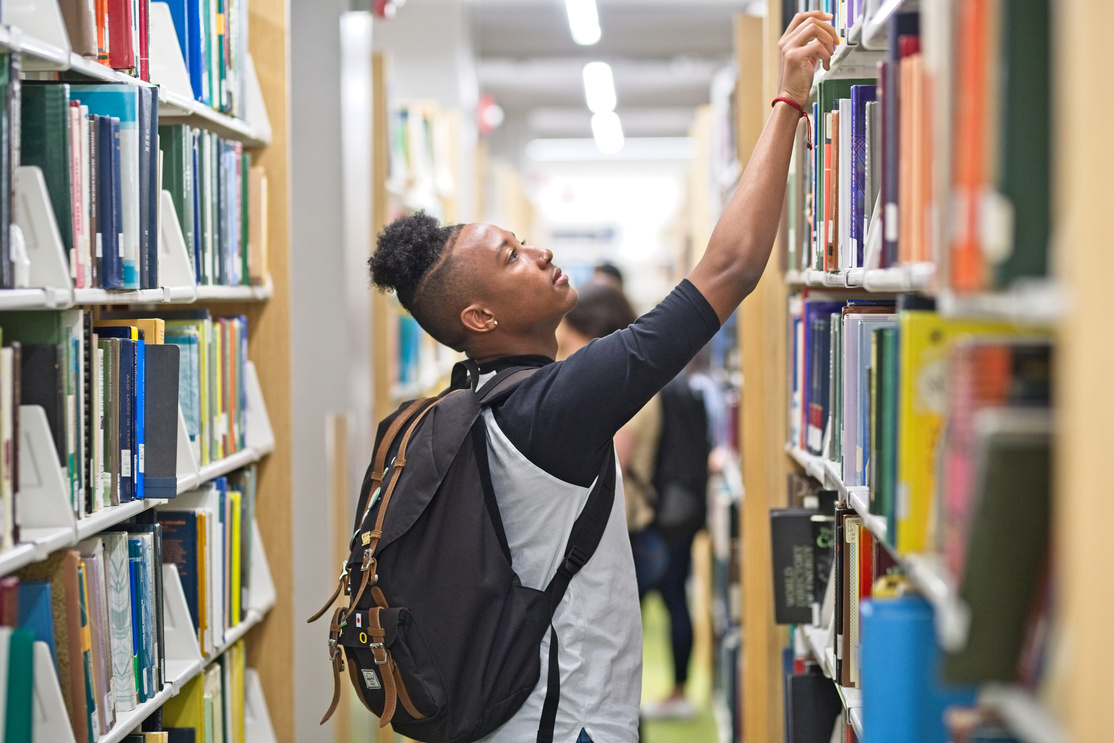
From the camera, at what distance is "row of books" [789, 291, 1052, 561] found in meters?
1.00

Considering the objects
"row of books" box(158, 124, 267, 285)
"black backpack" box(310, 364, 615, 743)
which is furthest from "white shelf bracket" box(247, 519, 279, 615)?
"black backpack" box(310, 364, 615, 743)

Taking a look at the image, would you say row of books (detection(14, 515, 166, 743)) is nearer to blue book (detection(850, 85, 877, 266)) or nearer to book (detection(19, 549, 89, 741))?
book (detection(19, 549, 89, 741))

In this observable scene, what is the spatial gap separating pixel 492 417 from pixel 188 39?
1103 mm

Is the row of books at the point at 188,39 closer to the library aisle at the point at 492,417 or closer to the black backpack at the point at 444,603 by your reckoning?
the library aisle at the point at 492,417

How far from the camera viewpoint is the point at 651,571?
12.9ft

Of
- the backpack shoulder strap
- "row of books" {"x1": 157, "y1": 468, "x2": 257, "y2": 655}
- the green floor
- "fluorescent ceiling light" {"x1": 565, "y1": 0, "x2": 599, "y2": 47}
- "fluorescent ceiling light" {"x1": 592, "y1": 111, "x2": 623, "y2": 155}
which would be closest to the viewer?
the backpack shoulder strap

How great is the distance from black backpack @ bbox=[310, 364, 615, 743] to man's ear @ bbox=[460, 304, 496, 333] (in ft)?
0.61

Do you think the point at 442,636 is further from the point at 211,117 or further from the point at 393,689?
the point at 211,117

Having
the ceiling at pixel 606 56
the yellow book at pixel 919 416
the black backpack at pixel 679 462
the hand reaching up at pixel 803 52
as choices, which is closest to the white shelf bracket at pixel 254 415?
the hand reaching up at pixel 803 52

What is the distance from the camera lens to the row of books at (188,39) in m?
1.69

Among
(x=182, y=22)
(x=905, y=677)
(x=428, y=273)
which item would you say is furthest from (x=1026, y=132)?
(x=182, y=22)

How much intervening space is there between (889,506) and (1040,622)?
33 centimetres

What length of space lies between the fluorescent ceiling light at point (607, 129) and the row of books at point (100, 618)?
8371mm

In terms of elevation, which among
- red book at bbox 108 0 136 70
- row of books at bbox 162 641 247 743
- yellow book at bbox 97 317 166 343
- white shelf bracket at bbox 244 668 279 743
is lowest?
white shelf bracket at bbox 244 668 279 743
